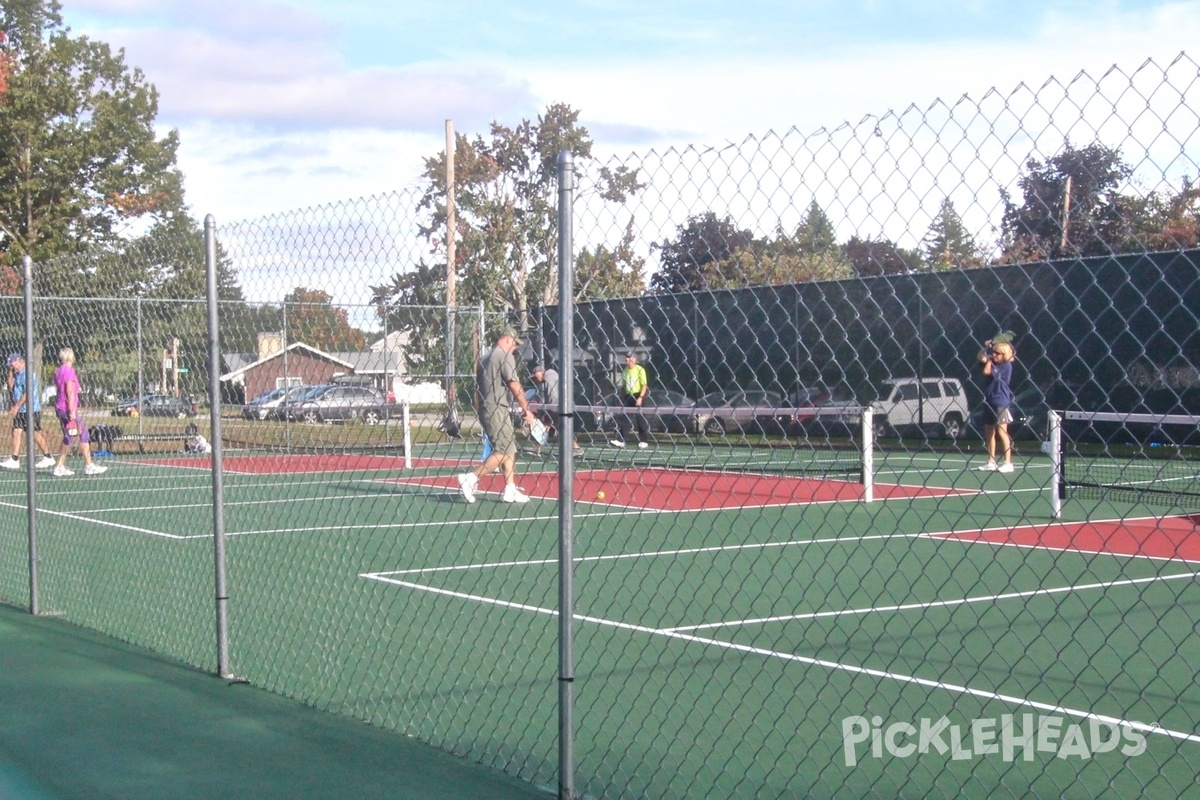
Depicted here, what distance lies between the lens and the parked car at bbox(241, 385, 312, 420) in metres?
6.35

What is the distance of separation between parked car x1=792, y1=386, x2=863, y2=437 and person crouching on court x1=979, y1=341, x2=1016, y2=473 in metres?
0.33

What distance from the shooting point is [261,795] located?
15.0ft

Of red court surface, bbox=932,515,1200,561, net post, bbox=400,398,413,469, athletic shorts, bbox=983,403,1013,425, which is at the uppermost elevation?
athletic shorts, bbox=983,403,1013,425

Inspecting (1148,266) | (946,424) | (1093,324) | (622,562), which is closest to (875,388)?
(946,424)

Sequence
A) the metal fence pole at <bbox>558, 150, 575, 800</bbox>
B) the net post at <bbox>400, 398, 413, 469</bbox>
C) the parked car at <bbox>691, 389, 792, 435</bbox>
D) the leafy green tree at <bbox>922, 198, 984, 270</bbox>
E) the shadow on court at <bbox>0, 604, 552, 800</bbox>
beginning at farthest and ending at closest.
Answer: the net post at <bbox>400, 398, 413, 469</bbox> → the shadow on court at <bbox>0, 604, 552, 800</bbox> → the metal fence pole at <bbox>558, 150, 575, 800</bbox> → the parked car at <bbox>691, 389, 792, 435</bbox> → the leafy green tree at <bbox>922, 198, 984, 270</bbox>

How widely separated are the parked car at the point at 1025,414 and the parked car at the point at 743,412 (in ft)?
1.77

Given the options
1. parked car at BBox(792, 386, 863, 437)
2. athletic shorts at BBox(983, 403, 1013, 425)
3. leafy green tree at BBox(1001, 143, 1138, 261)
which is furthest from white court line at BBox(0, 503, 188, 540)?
leafy green tree at BBox(1001, 143, 1138, 261)

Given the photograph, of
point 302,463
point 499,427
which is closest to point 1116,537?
point 302,463

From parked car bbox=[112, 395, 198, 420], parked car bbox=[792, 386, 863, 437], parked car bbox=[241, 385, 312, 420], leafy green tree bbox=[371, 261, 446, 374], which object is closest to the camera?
parked car bbox=[792, 386, 863, 437]

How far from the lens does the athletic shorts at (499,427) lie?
527 cm

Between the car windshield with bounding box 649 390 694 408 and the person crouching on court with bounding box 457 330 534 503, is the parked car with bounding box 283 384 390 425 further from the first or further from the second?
the car windshield with bounding box 649 390 694 408

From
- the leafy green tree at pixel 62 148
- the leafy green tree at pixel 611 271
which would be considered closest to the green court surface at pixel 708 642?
the leafy green tree at pixel 611 271

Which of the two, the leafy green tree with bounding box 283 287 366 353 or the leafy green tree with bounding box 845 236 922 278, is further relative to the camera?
the leafy green tree with bounding box 283 287 366 353

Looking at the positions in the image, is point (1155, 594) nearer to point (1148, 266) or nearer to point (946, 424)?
point (946, 424)
